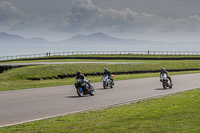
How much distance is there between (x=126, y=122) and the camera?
987 cm

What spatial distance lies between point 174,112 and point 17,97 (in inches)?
361

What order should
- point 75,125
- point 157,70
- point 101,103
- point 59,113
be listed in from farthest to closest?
point 157,70, point 101,103, point 59,113, point 75,125

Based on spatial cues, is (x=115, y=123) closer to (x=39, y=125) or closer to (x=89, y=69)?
(x=39, y=125)

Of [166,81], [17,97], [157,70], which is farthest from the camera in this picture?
[157,70]

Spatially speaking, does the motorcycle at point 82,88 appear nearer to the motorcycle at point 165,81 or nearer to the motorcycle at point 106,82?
the motorcycle at point 106,82

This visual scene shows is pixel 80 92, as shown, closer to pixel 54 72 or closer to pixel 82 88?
pixel 82 88

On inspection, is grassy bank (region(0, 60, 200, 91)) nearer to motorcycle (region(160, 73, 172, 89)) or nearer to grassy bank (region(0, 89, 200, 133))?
motorcycle (region(160, 73, 172, 89))

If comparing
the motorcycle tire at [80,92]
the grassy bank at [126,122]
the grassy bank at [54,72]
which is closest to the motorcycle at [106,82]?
the motorcycle tire at [80,92]

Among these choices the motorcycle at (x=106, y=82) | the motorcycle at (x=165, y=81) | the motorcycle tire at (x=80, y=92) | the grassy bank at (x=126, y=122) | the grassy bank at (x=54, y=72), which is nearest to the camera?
the grassy bank at (x=126, y=122)

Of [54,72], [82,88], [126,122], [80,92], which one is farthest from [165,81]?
[54,72]

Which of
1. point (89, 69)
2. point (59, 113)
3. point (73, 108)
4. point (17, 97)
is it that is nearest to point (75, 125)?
point (59, 113)

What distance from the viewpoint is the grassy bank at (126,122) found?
884 cm

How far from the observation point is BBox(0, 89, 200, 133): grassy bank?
884 centimetres

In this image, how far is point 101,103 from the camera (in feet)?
50.6
